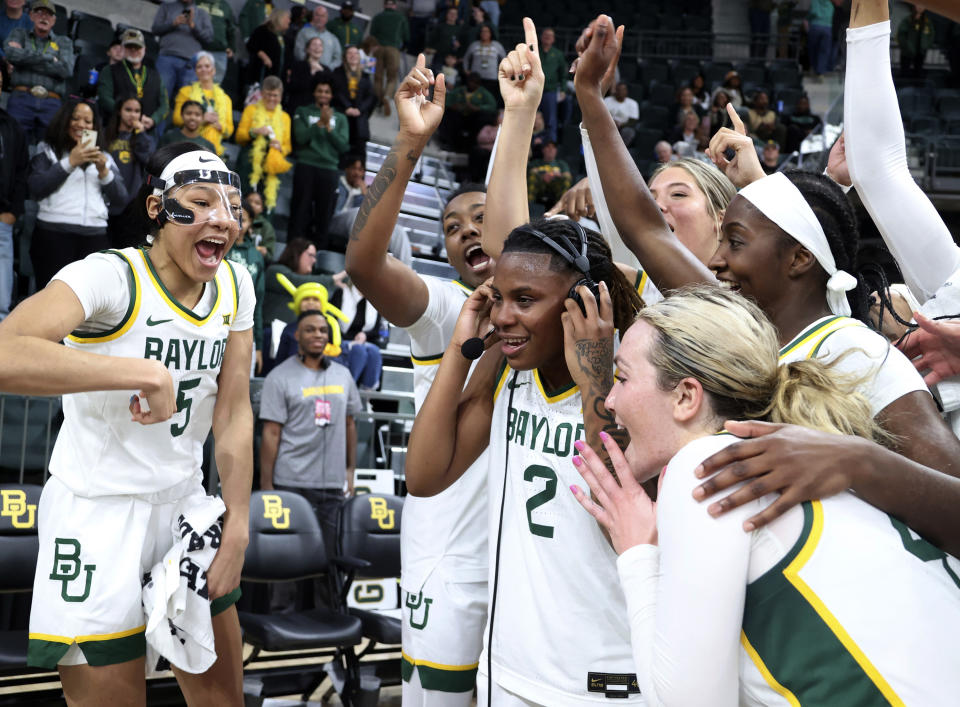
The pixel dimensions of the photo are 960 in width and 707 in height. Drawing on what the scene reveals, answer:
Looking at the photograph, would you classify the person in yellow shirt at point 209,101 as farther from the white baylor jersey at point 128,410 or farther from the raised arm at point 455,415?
the raised arm at point 455,415

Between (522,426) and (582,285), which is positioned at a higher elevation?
(582,285)

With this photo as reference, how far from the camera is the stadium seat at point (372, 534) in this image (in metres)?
5.93

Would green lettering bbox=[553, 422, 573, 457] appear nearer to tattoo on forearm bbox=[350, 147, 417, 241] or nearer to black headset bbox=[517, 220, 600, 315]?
black headset bbox=[517, 220, 600, 315]

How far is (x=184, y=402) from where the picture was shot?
3.11 metres

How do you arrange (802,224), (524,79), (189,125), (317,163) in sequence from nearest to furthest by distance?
(802,224) → (524,79) → (189,125) → (317,163)

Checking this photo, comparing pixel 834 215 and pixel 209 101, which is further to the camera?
pixel 209 101

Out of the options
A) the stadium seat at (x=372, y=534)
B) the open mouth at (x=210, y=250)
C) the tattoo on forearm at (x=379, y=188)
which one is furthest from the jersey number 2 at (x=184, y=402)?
the stadium seat at (x=372, y=534)

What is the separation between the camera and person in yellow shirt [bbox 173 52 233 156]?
9328 millimetres

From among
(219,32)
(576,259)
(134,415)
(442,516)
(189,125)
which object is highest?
(219,32)

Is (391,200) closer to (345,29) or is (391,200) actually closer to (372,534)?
(372,534)

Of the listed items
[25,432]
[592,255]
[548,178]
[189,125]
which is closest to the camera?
[592,255]

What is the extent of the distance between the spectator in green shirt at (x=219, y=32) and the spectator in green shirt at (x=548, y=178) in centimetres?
398

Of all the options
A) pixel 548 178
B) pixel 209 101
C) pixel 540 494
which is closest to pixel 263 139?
pixel 209 101

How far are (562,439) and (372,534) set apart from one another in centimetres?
382
